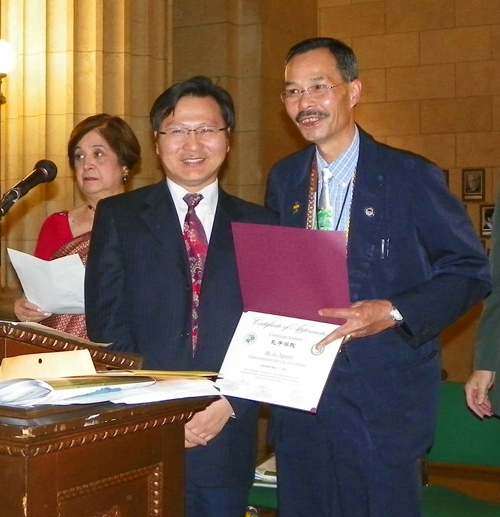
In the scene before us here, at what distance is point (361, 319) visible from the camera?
6.97ft

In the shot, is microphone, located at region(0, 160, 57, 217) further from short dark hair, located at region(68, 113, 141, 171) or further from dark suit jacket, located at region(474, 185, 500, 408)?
dark suit jacket, located at region(474, 185, 500, 408)

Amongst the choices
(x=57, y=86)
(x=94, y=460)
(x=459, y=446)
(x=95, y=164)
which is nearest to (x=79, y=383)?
(x=94, y=460)

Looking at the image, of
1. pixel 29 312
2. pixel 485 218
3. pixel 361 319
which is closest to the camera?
pixel 361 319

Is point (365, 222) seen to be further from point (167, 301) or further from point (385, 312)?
point (167, 301)

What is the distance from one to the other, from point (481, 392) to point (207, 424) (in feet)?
2.84

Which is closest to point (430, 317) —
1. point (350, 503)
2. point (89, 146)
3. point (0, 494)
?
point (350, 503)

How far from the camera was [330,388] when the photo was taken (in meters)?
2.32

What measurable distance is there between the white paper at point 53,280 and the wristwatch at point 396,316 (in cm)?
97

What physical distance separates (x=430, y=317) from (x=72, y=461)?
109 centimetres

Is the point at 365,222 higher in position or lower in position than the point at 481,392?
higher

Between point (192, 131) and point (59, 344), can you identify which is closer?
point (59, 344)

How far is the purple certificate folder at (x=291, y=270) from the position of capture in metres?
2.08

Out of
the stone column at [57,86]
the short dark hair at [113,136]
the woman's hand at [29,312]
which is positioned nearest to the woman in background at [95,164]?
the short dark hair at [113,136]

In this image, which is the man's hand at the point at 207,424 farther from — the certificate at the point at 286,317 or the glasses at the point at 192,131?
the glasses at the point at 192,131
